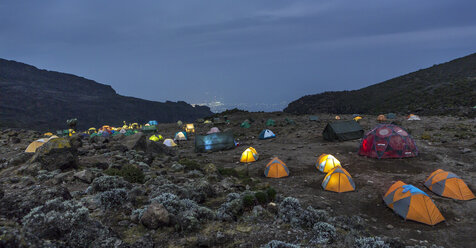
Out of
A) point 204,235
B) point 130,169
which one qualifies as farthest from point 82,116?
point 204,235

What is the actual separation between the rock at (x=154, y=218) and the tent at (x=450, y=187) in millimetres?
10962

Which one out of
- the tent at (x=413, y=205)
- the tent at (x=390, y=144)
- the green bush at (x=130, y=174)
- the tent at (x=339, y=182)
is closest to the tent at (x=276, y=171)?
the tent at (x=339, y=182)

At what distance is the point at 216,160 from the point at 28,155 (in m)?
11.6

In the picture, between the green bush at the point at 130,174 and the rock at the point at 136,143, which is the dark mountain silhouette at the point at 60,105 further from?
the green bush at the point at 130,174

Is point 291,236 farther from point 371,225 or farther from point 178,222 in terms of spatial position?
point 371,225

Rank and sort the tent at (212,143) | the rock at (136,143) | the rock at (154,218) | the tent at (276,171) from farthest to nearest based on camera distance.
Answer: the tent at (212,143) → the rock at (136,143) → the tent at (276,171) → the rock at (154,218)

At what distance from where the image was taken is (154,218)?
5.36 meters

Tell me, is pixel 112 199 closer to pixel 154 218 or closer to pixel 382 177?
pixel 154 218

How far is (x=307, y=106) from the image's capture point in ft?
234

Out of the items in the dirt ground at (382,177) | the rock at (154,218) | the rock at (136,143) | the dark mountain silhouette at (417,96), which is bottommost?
the dirt ground at (382,177)

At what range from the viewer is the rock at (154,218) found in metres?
5.36

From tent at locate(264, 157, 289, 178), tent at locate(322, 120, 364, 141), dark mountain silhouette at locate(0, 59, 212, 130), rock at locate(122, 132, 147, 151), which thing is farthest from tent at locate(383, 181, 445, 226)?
dark mountain silhouette at locate(0, 59, 212, 130)

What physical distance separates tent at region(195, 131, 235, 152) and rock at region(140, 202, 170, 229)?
17.6 meters

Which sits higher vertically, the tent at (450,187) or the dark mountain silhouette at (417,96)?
the dark mountain silhouette at (417,96)
